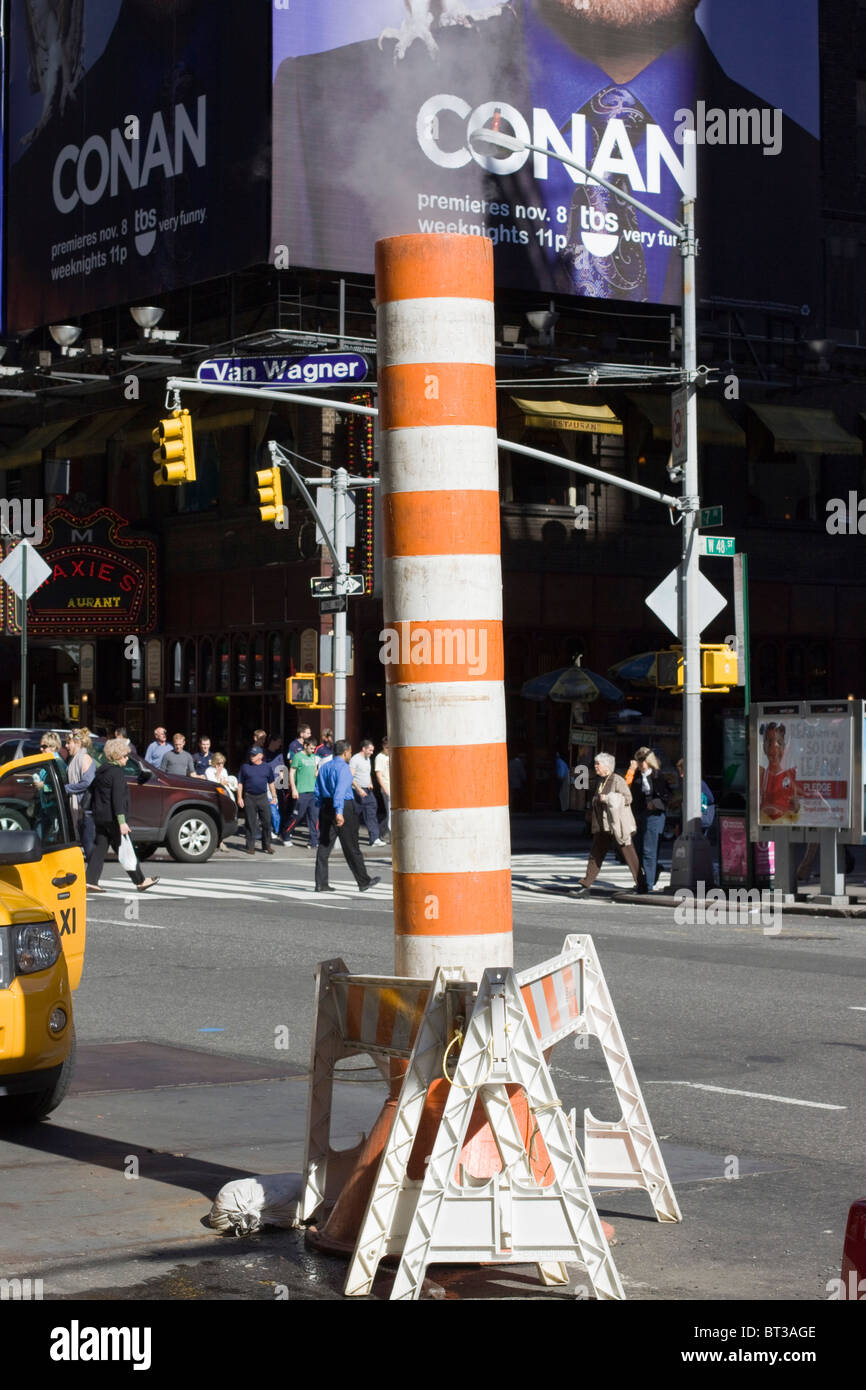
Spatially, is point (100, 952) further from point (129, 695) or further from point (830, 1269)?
point (129, 695)

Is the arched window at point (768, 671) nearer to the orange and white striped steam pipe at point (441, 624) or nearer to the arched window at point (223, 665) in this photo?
the arched window at point (223, 665)

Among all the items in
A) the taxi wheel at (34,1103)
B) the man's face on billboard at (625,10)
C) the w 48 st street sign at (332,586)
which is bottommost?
the taxi wheel at (34,1103)

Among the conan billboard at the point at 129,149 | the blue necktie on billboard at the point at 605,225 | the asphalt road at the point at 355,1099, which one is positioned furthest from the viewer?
the blue necktie on billboard at the point at 605,225

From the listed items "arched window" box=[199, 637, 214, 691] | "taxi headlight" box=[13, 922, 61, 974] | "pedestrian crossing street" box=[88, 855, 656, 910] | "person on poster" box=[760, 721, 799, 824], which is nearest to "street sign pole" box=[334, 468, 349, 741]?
"pedestrian crossing street" box=[88, 855, 656, 910]

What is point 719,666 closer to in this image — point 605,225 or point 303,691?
point 303,691

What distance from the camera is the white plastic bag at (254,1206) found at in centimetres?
686

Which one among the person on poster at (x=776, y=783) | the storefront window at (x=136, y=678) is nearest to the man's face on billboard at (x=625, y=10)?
the storefront window at (x=136, y=678)

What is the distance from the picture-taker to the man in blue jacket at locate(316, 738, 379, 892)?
22781mm

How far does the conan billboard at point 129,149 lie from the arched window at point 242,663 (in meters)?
7.65

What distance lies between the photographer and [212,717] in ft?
138

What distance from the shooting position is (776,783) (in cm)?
2284

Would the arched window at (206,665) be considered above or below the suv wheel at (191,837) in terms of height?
above

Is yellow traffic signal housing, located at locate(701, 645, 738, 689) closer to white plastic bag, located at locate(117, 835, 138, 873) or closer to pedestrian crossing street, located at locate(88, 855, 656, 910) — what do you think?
pedestrian crossing street, located at locate(88, 855, 656, 910)
